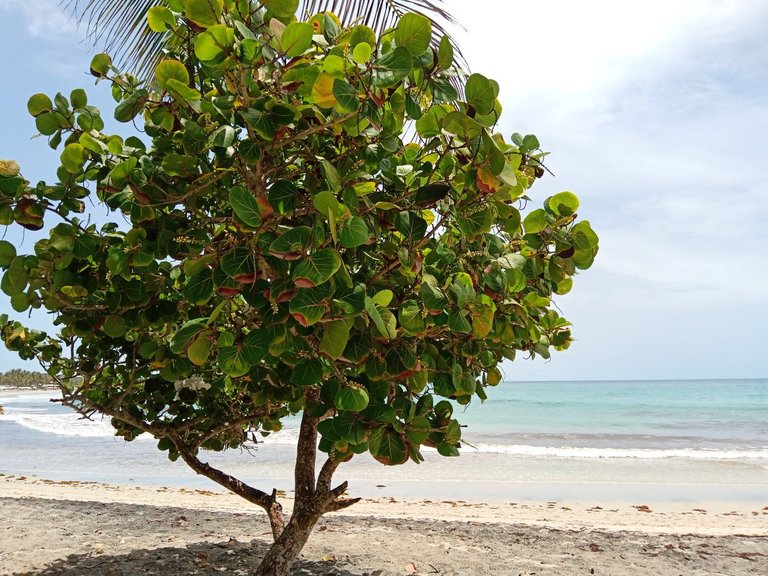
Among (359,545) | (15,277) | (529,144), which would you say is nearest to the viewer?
(15,277)

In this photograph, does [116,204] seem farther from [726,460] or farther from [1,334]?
[726,460]

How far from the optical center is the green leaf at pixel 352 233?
179 centimetres

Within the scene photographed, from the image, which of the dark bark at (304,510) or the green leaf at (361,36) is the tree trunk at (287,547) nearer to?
the dark bark at (304,510)

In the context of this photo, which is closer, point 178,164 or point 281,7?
point 281,7

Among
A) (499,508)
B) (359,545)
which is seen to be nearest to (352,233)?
(359,545)

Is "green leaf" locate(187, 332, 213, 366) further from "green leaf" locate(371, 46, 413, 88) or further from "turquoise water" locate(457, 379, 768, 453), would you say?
"turquoise water" locate(457, 379, 768, 453)

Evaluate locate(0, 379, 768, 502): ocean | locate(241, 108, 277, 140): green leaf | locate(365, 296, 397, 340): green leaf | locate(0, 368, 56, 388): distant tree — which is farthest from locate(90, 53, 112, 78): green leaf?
locate(0, 368, 56, 388): distant tree

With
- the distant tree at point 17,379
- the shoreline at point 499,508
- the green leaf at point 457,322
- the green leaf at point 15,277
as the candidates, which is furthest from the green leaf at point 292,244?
the distant tree at point 17,379

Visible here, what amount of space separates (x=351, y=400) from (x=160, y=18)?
1.48m

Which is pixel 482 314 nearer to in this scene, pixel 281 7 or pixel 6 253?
pixel 281 7

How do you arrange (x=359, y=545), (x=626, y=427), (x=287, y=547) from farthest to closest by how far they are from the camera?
(x=626, y=427) → (x=359, y=545) → (x=287, y=547)

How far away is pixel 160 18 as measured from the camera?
2.26 m

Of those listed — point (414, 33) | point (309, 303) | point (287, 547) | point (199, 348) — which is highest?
point (414, 33)

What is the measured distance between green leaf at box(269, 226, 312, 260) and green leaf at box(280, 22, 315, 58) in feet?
1.66
